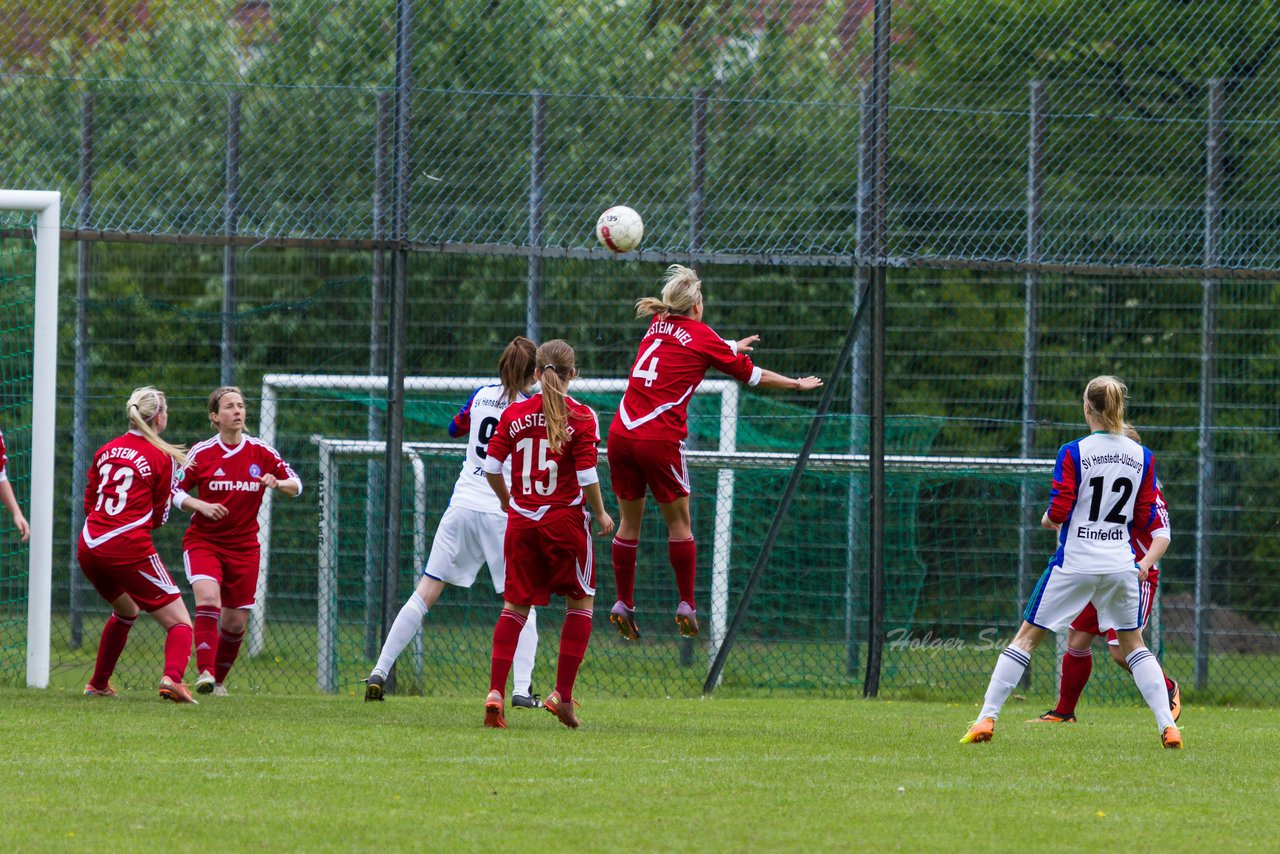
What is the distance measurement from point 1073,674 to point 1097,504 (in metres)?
2.15

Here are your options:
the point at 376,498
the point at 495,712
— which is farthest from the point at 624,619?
the point at 376,498

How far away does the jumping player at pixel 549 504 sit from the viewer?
26.1 ft

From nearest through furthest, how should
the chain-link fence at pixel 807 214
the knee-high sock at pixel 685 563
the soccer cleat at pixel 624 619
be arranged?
1. the soccer cleat at pixel 624 619
2. the knee-high sock at pixel 685 563
3. the chain-link fence at pixel 807 214

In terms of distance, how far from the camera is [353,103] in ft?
53.2

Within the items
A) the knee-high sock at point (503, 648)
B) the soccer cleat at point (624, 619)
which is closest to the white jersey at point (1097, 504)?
the soccer cleat at point (624, 619)

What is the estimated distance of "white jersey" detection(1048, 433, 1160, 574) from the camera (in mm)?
7785

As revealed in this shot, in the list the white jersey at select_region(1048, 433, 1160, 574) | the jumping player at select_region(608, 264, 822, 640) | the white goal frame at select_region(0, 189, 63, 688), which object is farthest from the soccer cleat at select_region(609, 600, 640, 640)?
the white goal frame at select_region(0, 189, 63, 688)

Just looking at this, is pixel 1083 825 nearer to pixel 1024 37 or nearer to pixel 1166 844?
pixel 1166 844

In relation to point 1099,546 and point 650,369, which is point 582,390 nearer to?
point 650,369

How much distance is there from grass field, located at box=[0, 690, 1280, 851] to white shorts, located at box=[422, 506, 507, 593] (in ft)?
2.71

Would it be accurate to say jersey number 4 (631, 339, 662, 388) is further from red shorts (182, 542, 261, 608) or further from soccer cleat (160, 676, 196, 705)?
soccer cleat (160, 676, 196, 705)

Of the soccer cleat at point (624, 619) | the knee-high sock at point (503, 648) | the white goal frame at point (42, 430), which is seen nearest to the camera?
the knee-high sock at point (503, 648)

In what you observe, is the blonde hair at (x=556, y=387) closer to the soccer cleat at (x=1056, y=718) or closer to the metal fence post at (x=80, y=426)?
the soccer cleat at (x=1056, y=718)

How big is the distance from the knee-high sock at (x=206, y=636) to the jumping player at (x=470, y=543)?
1.00 m
